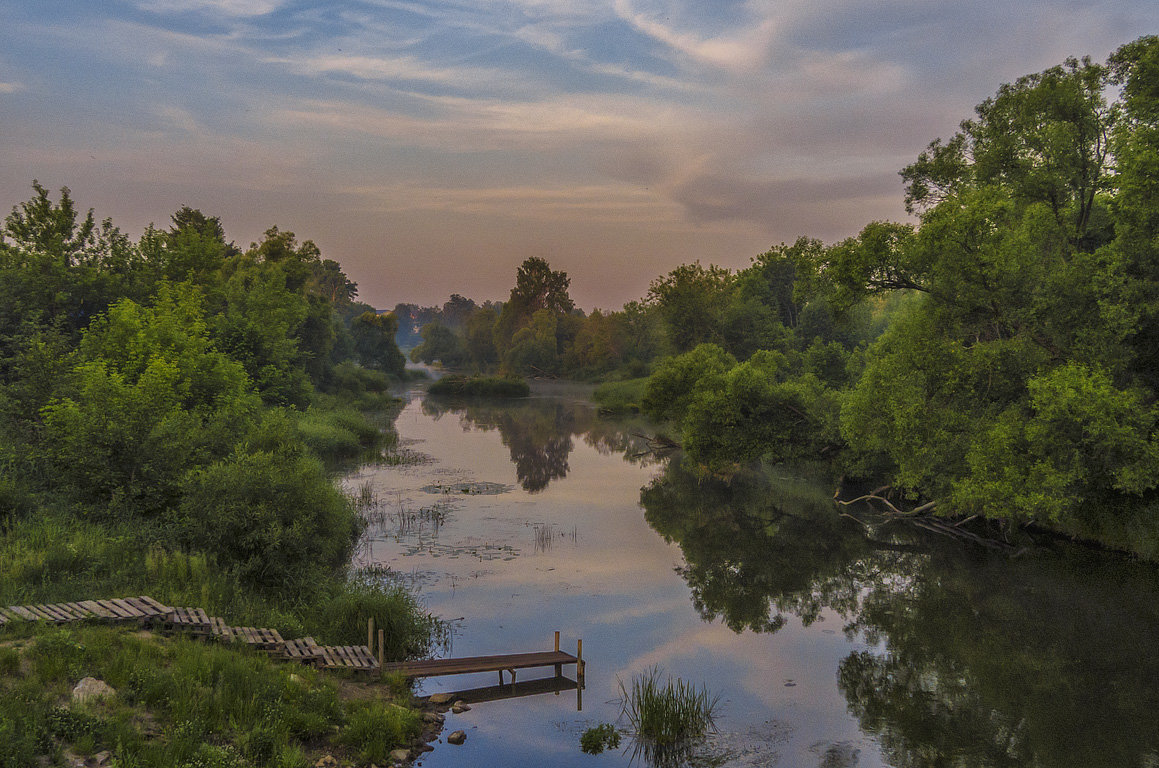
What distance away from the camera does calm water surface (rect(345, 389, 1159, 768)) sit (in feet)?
50.0

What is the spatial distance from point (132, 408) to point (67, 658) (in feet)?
43.3

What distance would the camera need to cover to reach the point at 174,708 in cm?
1230

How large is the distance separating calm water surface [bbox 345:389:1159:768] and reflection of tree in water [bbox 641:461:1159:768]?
74 millimetres

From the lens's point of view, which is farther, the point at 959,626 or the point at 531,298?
the point at 531,298

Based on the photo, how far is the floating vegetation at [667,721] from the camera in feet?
48.0

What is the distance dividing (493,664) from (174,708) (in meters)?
6.73

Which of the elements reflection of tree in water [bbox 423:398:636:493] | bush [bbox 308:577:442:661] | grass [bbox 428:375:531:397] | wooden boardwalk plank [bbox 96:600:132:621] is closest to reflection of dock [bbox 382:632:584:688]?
bush [bbox 308:577:442:661]

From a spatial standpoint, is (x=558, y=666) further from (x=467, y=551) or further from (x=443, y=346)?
(x=443, y=346)

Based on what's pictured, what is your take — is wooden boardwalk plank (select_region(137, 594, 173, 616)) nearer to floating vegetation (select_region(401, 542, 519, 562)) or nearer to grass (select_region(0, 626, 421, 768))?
grass (select_region(0, 626, 421, 768))

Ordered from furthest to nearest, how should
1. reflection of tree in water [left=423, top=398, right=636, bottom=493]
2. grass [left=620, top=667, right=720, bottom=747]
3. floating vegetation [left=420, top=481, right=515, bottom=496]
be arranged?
reflection of tree in water [left=423, top=398, right=636, bottom=493]
floating vegetation [left=420, top=481, right=515, bottom=496]
grass [left=620, top=667, right=720, bottom=747]

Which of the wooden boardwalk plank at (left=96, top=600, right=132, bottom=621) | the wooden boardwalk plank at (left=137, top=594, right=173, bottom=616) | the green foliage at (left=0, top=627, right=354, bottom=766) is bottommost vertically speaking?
the green foliage at (left=0, top=627, right=354, bottom=766)

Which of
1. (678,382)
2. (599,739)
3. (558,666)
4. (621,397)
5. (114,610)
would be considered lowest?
(599,739)

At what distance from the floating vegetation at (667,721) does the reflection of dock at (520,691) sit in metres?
1.29

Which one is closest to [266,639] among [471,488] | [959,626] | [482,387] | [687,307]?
[959,626]
